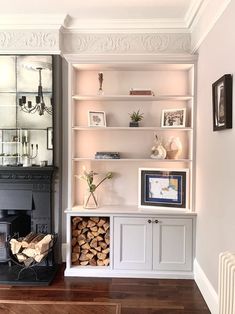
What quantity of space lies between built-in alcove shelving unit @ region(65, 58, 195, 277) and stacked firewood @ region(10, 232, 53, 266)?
0.80 ft

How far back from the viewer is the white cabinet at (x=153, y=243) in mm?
3279

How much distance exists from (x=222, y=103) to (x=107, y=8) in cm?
166

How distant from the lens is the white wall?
225 centimetres

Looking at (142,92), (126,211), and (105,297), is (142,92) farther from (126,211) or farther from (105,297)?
(105,297)

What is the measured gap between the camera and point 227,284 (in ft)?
6.17

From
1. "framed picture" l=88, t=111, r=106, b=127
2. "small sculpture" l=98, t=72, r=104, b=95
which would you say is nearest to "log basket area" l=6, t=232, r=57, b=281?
"framed picture" l=88, t=111, r=106, b=127

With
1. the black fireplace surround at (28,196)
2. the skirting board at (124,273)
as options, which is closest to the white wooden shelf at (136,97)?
the black fireplace surround at (28,196)

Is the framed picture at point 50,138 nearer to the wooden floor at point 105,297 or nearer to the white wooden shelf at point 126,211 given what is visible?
the white wooden shelf at point 126,211

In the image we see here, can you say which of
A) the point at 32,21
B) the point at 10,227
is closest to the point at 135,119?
the point at 32,21

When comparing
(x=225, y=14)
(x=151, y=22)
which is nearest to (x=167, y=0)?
(x=151, y=22)

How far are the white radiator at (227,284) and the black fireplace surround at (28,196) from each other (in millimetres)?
2104

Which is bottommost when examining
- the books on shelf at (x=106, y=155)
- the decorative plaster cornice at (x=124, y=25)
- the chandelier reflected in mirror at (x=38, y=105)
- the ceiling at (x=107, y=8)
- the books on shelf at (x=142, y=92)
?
the books on shelf at (x=106, y=155)

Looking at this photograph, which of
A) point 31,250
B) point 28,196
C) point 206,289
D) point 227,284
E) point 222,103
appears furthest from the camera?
point 28,196

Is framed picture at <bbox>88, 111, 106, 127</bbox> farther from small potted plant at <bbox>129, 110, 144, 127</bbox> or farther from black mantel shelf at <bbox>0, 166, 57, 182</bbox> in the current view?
black mantel shelf at <bbox>0, 166, 57, 182</bbox>
